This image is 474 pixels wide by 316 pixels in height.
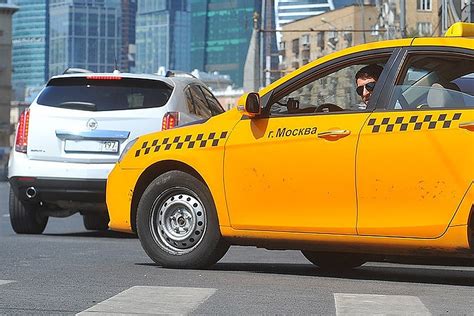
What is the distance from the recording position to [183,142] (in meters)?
10.1

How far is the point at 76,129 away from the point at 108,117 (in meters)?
0.35

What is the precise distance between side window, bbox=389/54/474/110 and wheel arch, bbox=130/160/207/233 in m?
1.67

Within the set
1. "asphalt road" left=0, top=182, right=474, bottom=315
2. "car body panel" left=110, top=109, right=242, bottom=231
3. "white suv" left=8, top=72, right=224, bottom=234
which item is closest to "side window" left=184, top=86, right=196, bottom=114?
"white suv" left=8, top=72, right=224, bottom=234

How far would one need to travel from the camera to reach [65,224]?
21.1 m

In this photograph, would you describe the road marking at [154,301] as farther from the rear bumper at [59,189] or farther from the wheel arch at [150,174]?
the rear bumper at [59,189]

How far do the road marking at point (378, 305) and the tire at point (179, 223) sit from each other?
1791mm

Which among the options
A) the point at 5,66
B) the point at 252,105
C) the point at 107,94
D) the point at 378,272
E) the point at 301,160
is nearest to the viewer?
the point at 301,160

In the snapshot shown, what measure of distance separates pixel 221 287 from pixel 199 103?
292 inches

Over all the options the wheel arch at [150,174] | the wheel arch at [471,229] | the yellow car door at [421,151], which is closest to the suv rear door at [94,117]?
the wheel arch at [150,174]

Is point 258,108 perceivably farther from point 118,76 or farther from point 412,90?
point 118,76

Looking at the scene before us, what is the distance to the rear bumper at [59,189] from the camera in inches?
575

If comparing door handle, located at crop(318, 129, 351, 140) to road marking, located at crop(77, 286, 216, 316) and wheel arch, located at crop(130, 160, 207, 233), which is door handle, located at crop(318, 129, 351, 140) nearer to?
wheel arch, located at crop(130, 160, 207, 233)

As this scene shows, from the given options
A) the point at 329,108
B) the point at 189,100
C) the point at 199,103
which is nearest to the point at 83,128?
the point at 189,100

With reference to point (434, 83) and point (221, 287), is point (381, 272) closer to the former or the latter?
point (434, 83)
